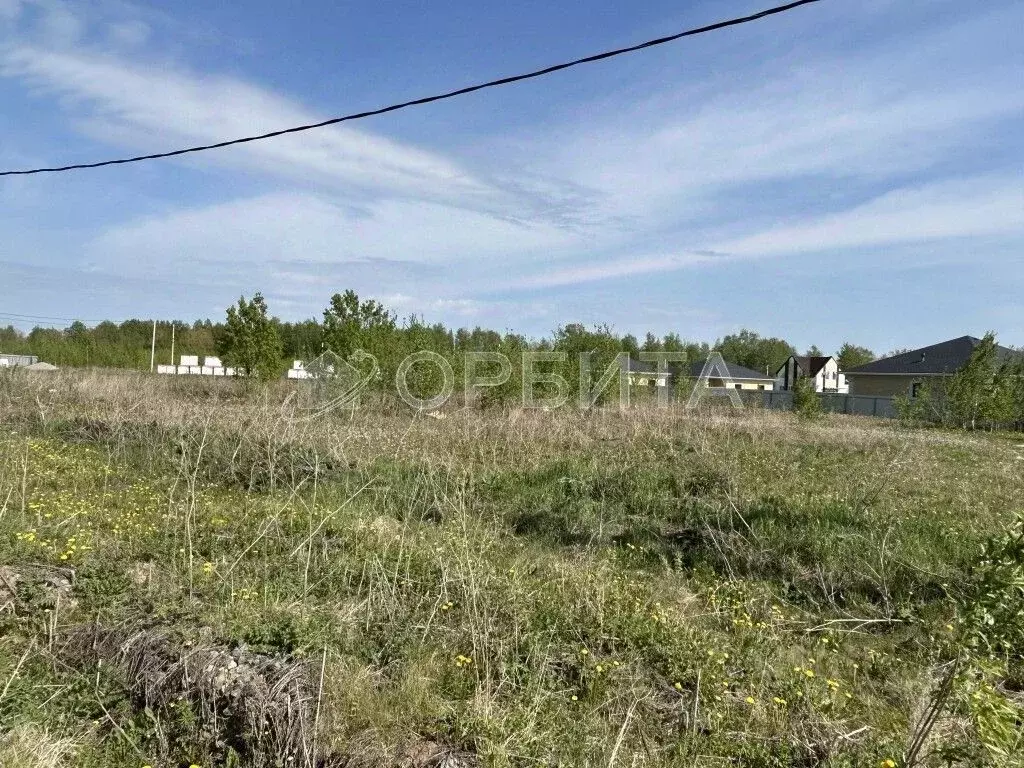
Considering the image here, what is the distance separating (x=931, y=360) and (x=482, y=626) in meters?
41.1

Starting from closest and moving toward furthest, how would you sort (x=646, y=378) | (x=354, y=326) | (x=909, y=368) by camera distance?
(x=354, y=326)
(x=646, y=378)
(x=909, y=368)

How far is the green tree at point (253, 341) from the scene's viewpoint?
2267 cm

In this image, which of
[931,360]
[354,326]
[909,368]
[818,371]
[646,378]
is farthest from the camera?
[818,371]

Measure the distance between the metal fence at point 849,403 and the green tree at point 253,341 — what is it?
954 inches

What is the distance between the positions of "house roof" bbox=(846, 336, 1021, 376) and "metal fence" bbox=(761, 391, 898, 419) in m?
2.87

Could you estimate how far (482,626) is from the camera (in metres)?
3.82

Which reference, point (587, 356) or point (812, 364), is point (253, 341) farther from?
point (812, 364)

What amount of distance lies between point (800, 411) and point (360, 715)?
2143 centimetres

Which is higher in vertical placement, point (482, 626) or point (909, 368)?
point (909, 368)

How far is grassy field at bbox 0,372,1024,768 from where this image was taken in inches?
114

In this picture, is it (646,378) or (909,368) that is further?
(909,368)

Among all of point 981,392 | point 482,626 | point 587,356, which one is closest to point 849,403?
point 981,392

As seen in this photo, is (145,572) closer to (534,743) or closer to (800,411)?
(534,743)

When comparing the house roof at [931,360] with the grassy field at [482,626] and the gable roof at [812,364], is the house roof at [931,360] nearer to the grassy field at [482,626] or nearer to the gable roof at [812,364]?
the gable roof at [812,364]
